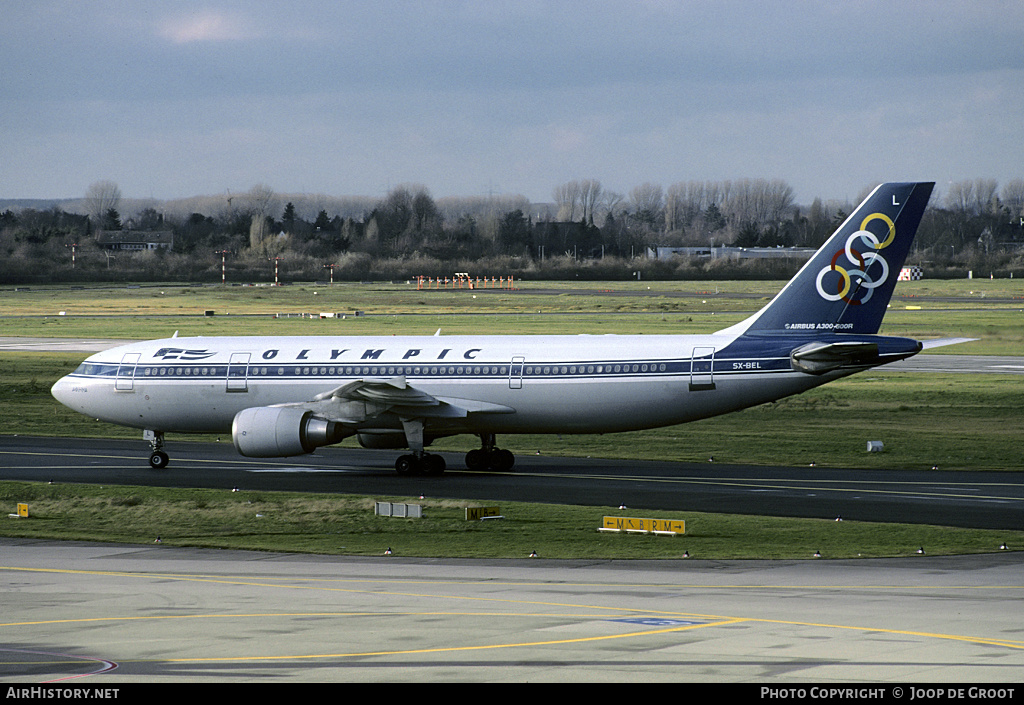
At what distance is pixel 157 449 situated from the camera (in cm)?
4372

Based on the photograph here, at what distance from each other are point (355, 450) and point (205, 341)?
778 centimetres

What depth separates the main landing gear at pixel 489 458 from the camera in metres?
41.8

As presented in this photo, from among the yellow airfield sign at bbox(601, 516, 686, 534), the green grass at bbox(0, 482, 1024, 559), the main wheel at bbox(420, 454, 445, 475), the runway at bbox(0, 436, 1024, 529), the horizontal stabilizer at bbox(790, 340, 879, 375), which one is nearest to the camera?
the green grass at bbox(0, 482, 1024, 559)

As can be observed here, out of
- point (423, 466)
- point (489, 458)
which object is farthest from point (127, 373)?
point (489, 458)

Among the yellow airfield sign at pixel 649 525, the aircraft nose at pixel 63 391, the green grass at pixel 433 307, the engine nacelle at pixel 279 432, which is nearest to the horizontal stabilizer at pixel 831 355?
the yellow airfield sign at pixel 649 525

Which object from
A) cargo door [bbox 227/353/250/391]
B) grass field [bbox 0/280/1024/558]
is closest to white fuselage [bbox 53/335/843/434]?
cargo door [bbox 227/353/250/391]

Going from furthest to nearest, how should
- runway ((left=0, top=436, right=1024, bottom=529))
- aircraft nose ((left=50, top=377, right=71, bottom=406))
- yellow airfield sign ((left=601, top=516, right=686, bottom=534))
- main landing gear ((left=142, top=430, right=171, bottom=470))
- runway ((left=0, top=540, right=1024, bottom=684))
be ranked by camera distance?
aircraft nose ((left=50, top=377, right=71, bottom=406))
main landing gear ((left=142, top=430, right=171, bottom=470))
runway ((left=0, top=436, right=1024, bottom=529))
yellow airfield sign ((left=601, top=516, right=686, bottom=534))
runway ((left=0, top=540, right=1024, bottom=684))

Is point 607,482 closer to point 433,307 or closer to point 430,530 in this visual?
point 430,530

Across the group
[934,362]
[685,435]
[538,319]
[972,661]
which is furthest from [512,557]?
[538,319]

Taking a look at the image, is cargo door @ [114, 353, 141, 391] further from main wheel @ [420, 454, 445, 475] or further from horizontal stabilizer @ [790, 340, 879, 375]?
horizontal stabilizer @ [790, 340, 879, 375]

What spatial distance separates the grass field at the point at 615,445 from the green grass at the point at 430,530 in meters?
0.07

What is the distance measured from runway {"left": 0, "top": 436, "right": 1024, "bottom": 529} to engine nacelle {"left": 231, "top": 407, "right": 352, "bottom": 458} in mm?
979

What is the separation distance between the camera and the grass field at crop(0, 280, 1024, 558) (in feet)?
91.7

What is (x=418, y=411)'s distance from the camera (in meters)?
40.3
